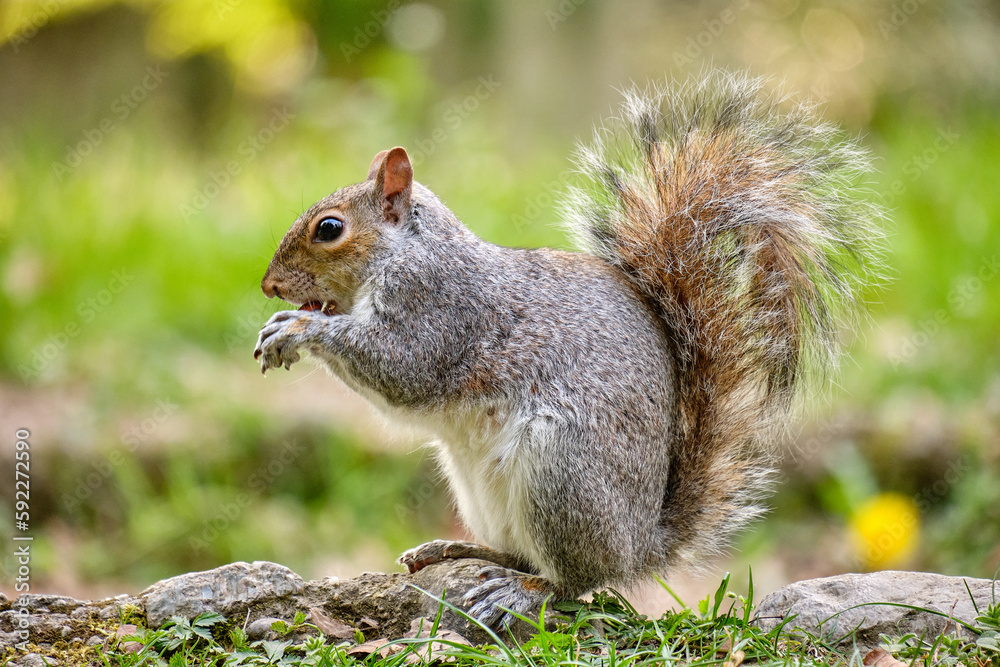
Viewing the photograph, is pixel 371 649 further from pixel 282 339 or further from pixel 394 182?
pixel 394 182

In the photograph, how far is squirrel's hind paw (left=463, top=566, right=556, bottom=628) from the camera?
2143 mm

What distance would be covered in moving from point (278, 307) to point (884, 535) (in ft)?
7.65

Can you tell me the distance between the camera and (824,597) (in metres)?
2.09

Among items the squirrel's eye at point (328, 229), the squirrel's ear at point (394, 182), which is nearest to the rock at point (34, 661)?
the squirrel's eye at point (328, 229)

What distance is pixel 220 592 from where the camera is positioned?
208 centimetres

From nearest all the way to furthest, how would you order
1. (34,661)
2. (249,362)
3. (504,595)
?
(34,661)
(504,595)
(249,362)

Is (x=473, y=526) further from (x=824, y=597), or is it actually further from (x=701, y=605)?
(x=824, y=597)

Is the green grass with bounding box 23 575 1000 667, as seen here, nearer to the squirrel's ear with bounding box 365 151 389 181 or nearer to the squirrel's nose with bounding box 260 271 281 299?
the squirrel's nose with bounding box 260 271 281 299

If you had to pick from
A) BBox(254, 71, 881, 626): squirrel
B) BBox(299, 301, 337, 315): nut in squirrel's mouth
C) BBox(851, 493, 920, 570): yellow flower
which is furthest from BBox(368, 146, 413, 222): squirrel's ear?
BBox(851, 493, 920, 570): yellow flower

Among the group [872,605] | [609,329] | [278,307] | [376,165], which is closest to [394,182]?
[376,165]

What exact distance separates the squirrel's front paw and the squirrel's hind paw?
0.68m

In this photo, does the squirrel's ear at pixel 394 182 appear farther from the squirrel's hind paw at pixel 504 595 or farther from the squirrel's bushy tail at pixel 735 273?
the squirrel's hind paw at pixel 504 595

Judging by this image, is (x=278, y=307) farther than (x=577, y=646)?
Yes

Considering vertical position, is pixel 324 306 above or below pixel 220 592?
above
